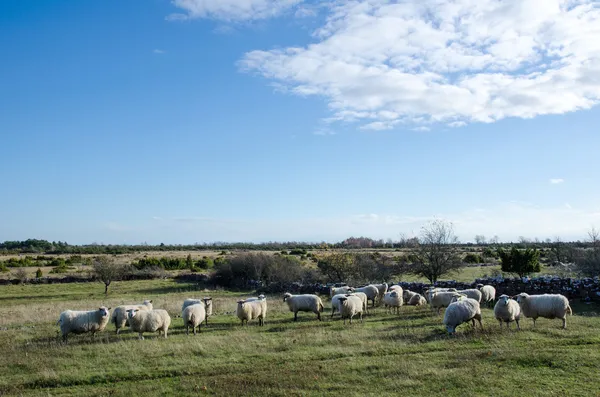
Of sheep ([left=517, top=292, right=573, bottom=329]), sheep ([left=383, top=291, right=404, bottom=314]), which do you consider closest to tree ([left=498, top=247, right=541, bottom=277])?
sheep ([left=383, top=291, right=404, bottom=314])

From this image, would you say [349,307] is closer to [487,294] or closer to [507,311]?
[507,311]

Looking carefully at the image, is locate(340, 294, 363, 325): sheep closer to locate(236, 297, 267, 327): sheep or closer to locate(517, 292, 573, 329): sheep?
locate(236, 297, 267, 327): sheep

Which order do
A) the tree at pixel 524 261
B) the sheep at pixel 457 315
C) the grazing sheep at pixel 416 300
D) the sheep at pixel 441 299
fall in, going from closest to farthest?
the sheep at pixel 457 315 < the sheep at pixel 441 299 < the grazing sheep at pixel 416 300 < the tree at pixel 524 261

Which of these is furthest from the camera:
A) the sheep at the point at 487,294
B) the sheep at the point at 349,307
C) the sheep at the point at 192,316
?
the sheep at the point at 487,294

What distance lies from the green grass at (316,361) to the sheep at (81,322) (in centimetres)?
48

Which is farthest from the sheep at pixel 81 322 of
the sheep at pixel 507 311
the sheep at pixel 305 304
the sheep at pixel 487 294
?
the sheep at pixel 487 294

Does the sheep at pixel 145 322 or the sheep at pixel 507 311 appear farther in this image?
the sheep at pixel 507 311

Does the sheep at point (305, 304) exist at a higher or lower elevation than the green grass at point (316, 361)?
higher

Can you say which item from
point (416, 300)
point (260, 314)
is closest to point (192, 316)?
point (260, 314)

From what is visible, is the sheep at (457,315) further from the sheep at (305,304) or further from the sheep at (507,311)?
the sheep at (305,304)

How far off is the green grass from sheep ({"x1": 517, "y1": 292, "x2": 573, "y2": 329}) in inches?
21.7

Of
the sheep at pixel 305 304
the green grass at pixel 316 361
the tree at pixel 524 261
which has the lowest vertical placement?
the green grass at pixel 316 361

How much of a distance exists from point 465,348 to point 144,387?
35.1ft

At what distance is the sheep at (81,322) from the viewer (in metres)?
19.3
